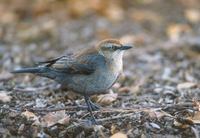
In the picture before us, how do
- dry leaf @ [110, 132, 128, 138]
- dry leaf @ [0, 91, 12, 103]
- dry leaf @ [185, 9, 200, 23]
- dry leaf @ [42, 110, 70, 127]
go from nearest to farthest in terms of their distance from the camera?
dry leaf @ [110, 132, 128, 138] → dry leaf @ [42, 110, 70, 127] → dry leaf @ [0, 91, 12, 103] → dry leaf @ [185, 9, 200, 23]

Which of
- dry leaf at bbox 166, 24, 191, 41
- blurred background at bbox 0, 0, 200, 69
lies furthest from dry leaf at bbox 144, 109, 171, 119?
dry leaf at bbox 166, 24, 191, 41

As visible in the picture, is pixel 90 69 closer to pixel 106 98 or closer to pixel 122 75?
pixel 106 98

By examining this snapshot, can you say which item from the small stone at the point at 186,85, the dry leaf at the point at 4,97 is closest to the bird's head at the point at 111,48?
the dry leaf at the point at 4,97

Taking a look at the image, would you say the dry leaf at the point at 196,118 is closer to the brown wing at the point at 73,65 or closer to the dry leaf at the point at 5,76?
the brown wing at the point at 73,65

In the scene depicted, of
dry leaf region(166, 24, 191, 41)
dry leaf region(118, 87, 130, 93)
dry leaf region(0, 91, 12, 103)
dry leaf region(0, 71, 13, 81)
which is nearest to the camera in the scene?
dry leaf region(0, 91, 12, 103)

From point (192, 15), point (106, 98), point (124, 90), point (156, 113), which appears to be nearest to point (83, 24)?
point (192, 15)

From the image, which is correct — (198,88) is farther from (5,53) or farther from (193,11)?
(193,11)

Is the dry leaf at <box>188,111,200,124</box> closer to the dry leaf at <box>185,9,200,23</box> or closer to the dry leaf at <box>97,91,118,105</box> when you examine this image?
the dry leaf at <box>97,91,118,105</box>
